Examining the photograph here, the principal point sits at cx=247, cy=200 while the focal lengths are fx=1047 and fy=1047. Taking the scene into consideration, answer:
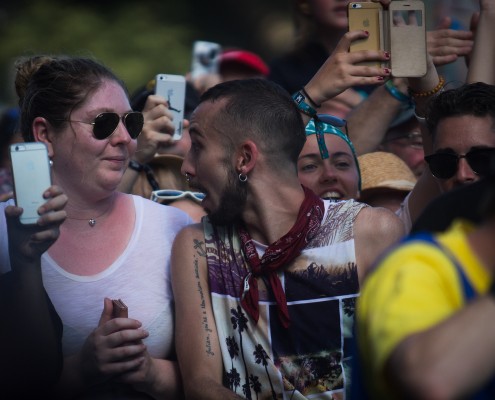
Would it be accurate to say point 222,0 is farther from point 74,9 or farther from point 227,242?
point 227,242

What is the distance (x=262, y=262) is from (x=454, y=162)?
79 centimetres

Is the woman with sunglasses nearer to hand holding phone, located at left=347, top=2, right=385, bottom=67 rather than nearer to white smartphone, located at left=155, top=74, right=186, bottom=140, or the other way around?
white smartphone, located at left=155, top=74, right=186, bottom=140

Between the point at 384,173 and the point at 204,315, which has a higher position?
the point at 384,173

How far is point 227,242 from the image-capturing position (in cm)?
368

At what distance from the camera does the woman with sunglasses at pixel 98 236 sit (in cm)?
356

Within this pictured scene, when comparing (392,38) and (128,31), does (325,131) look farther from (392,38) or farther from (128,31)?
(128,31)

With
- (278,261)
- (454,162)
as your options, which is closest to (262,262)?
(278,261)

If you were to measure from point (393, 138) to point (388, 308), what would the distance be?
3.36 meters

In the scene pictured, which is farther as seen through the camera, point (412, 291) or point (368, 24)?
point (368, 24)

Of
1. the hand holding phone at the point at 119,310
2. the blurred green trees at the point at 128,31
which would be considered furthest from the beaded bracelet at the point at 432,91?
the blurred green trees at the point at 128,31

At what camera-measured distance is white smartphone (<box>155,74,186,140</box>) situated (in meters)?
4.48

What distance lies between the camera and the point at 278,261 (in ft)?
11.5

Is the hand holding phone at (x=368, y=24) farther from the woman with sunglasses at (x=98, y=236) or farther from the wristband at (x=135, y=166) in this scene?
the wristband at (x=135, y=166)

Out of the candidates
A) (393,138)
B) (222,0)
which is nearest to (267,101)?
(393,138)
